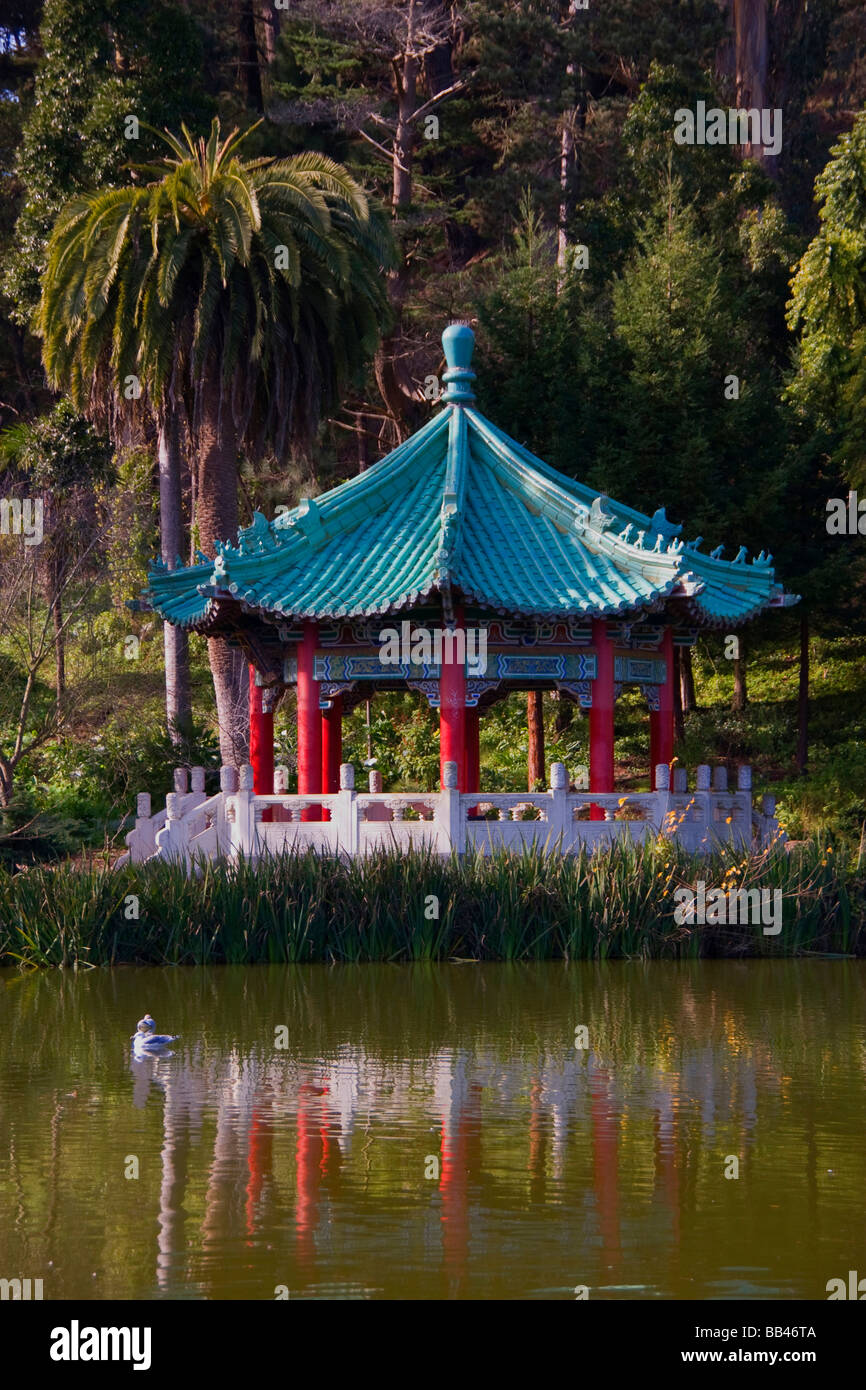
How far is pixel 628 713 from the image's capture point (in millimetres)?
33438

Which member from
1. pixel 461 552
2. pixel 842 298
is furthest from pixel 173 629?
pixel 842 298

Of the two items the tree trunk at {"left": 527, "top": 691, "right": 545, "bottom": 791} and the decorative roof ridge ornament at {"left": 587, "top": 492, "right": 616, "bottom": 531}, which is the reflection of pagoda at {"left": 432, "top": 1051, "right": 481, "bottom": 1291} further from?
the tree trunk at {"left": 527, "top": 691, "right": 545, "bottom": 791}

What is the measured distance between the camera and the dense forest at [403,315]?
1027 inches

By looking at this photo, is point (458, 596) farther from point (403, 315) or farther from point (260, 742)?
point (403, 315)

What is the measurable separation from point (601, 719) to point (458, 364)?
208 inches

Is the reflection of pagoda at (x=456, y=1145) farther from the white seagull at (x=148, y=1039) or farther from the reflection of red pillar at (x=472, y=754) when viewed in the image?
the reflection of red pillar at (x=472, y=754)

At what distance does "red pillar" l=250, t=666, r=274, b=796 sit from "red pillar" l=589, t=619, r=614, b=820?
416 centimetres

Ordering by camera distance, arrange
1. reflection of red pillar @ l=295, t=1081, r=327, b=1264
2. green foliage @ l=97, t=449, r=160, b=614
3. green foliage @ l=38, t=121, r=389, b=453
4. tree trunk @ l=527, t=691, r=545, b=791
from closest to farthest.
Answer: reflection of red pillar @ l=295, t=1081, r=327, b=1264, green foliage @ l=38, t=121, r=389, b=453, tree trunk @ l=527, t=691, r=545, b=791, green foliage @ l=97, t=449, r=160, b=614

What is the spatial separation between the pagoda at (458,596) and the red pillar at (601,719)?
0.02 meters

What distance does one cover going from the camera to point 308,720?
20.1 m

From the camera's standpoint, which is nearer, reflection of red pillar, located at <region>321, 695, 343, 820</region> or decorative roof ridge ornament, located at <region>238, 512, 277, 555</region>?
decorative roof ridge ornament, located at <region>238, 512, 277, 555</region>

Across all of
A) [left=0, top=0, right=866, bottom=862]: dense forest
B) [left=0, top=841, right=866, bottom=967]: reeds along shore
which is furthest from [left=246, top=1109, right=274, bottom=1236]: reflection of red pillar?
[left=0, top=0, right=866, bottom=862]: dense forest

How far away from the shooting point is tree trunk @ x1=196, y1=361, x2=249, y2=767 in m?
26.7

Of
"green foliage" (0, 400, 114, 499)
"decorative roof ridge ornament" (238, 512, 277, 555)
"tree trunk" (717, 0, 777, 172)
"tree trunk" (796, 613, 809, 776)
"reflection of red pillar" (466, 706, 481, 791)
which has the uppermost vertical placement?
"tree trunk" (717, 0, 777, 172)
